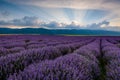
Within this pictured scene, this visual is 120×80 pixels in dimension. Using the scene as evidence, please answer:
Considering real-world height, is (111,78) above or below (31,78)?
below

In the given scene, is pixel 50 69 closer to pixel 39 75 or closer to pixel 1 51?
pixel 39 75

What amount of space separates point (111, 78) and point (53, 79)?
4.85 ft

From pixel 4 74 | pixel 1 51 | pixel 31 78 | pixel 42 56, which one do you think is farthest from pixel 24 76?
pixel 1 51

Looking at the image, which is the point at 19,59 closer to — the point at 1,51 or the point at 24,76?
the point at 24,76

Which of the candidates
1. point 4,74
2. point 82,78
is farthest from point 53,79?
point 4,74

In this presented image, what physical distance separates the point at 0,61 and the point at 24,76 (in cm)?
158

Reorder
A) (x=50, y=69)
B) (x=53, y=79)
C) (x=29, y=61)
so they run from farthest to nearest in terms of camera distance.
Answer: (x=29, y=61) < (x=50, y=69) < (x=53, y=79)

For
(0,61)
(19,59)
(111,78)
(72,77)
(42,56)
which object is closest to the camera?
(72,77)

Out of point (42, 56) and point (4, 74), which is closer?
point (4, 74)

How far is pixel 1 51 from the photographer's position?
717cm

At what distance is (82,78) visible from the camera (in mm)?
2777

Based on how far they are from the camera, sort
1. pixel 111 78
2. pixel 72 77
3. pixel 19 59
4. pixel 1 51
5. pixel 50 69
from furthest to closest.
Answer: pixel 1 51 < pixel 19 59 < pixel 111 78 < pixel 50 69 < pixel 72 77

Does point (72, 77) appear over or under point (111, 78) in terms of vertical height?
over

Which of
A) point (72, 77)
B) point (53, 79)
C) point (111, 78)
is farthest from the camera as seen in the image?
point (111, 78)
